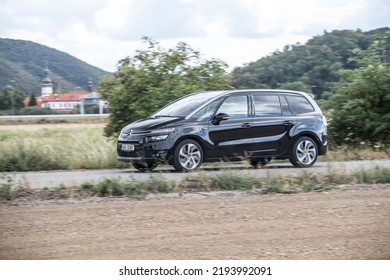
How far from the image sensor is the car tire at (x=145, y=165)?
15.1 metres

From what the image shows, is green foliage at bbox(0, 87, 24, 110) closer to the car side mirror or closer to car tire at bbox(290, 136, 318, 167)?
the car side mirror

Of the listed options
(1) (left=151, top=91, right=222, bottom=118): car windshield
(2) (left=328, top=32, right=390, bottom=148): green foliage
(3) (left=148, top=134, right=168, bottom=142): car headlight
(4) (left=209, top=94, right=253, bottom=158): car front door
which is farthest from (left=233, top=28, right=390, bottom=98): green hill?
(3) (left=148, top=134, right=168, bottom=142): car headlight

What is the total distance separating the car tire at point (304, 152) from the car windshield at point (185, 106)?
1.96 metres

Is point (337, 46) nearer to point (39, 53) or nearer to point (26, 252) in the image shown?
point (39, 53)

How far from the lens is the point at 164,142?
14.7 metres

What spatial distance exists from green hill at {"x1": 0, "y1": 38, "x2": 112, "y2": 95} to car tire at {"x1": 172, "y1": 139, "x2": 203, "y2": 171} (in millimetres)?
3640

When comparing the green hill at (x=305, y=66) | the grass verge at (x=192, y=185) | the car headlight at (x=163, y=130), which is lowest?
the grass verge at (x=192, y=185)

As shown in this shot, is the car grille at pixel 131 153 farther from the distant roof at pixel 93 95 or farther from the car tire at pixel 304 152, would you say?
the distant roof at pixel 93 95

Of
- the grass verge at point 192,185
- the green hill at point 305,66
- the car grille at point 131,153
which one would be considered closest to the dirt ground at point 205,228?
the grass verge at point 192,185

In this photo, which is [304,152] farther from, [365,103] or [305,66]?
[305,66]

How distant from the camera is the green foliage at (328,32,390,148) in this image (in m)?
20.6

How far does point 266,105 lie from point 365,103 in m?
5.80

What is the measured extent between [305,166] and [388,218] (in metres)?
6.30
